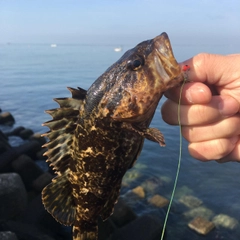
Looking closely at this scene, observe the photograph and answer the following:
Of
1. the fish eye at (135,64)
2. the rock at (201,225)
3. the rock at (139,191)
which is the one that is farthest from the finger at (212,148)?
the rock at (139,191)

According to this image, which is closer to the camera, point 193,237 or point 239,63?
point 239,63

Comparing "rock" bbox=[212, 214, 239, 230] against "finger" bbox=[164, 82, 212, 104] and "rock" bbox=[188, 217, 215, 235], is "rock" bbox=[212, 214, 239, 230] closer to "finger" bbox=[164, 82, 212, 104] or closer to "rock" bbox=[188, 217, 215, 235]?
"rock" bbox=[188, 217, 215, 235]

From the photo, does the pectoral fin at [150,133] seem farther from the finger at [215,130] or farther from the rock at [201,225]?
the rock at [201,225]

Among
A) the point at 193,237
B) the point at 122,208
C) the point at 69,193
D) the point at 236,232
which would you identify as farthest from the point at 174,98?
the point at 236,232

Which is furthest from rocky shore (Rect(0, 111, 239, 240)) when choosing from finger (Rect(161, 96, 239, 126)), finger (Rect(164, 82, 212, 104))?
finger (Rect(164, 82, 212, 104))

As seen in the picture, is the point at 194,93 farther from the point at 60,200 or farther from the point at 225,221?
the point at 225,221

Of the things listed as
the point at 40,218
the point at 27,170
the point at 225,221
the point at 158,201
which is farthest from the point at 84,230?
the point at 225,221

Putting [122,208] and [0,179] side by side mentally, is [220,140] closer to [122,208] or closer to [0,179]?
[122,208]
